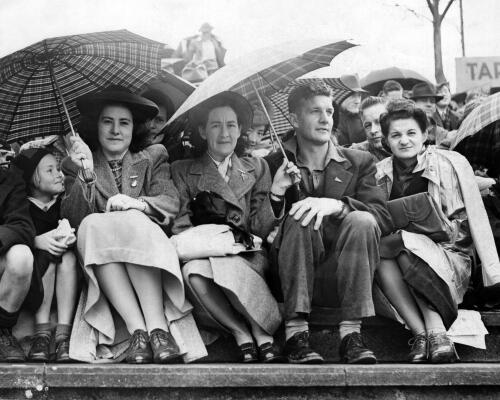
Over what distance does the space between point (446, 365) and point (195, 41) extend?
8.82 m

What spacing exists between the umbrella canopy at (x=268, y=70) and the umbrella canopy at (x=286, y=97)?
16cm

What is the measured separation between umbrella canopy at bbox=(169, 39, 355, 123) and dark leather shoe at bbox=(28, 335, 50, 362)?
1.39 meters

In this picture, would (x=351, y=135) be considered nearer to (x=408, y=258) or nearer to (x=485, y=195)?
(x=485, y=195)

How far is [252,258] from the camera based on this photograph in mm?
4863

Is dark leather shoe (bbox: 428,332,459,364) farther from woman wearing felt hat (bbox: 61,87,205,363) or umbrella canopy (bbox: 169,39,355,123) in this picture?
umbrella canopy (bbox: 169,39,355,123)

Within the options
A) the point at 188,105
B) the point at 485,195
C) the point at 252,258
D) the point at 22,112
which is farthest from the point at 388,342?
the point at 22,112

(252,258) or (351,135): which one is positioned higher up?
(351,135)

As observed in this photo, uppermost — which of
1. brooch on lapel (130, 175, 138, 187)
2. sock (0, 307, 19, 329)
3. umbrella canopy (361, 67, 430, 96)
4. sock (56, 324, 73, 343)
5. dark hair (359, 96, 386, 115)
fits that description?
umbrella canopy (361, 67, 430, 96)

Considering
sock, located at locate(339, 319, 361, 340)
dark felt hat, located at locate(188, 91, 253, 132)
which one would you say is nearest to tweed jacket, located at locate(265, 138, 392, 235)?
dark felt hat, located at locate(188, 91, 253, 132)

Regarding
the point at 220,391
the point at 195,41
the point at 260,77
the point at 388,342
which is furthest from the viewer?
the point at 195,41

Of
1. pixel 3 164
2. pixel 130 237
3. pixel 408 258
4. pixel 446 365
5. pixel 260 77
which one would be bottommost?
pixel 446 365

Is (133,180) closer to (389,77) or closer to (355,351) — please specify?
(355,351)

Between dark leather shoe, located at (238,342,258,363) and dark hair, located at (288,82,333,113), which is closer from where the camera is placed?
dark leather shoe, located at (238,342,258,363)

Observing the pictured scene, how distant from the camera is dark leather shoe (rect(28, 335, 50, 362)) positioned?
4578mm
